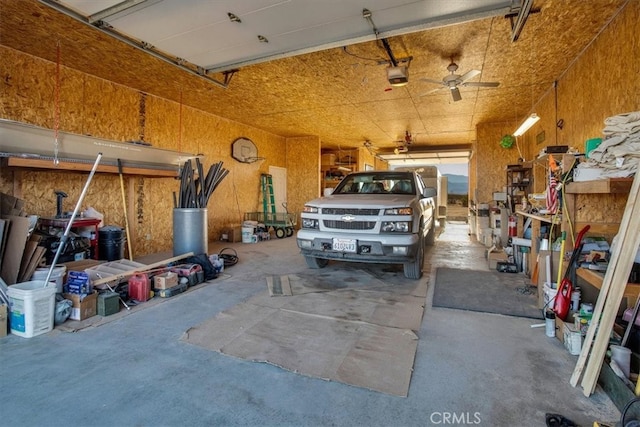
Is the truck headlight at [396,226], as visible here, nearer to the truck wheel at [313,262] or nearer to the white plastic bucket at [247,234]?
the truck wheel at [313,262]

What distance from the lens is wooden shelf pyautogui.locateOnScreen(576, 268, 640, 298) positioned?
1.78 m

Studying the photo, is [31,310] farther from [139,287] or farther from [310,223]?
[310,223]

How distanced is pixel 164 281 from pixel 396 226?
2827mm

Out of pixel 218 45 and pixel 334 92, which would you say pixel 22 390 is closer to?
pixel 218 45

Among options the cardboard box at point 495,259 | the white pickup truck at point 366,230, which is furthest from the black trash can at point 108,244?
the cardboard box at point 495,259

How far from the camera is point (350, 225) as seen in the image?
13.0 feet

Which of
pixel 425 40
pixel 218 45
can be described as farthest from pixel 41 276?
pixel 425 40

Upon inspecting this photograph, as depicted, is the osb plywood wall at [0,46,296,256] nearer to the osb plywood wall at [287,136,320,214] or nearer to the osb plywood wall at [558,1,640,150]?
the osb plywood wall at [287,136,320,214]

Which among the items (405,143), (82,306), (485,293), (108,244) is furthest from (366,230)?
(405,143)

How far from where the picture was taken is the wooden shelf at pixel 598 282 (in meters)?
1.78

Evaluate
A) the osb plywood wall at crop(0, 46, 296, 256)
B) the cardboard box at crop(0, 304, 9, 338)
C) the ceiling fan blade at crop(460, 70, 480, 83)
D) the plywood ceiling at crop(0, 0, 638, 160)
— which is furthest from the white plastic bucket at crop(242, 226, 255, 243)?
the ceiling fan blade at crop(460, 70, 480, 83)

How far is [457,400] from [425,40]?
3906 millimetres

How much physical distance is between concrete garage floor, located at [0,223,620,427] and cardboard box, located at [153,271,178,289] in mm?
760

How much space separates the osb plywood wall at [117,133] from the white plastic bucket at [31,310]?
2560 mm
